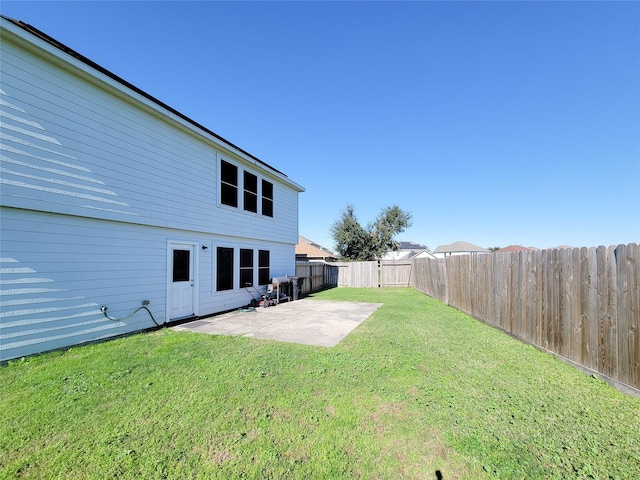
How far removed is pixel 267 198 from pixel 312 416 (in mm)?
9062

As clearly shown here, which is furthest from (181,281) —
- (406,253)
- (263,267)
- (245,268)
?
(406,253)

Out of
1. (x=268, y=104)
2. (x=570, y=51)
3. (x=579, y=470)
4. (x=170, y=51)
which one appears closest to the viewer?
(x=579, y=470)

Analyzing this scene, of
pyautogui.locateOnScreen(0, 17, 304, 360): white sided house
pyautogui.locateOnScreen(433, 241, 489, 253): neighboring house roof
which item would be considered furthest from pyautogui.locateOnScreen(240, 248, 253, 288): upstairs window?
pyautogui.locateOnScreen(433, 241, 489, 253): neighboring house roof

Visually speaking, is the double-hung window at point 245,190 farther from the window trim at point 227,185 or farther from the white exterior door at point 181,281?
the white exterior door at point 181,281

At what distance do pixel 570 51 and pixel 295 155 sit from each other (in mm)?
12149

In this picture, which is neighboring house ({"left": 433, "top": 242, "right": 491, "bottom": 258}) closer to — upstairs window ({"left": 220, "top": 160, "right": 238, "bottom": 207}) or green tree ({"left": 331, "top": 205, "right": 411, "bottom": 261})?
green tree ({"left": 331, "top": 205, "right": 411, "bottom": 261})

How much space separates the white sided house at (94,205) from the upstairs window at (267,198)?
219 cm

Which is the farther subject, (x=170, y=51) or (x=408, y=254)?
(x=408, y=254)

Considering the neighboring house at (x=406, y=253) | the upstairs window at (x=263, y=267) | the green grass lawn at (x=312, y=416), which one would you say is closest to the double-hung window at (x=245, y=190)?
the upstairs window at (x=263, y=267)

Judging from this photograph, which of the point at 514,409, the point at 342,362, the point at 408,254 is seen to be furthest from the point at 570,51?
the point at 408,254

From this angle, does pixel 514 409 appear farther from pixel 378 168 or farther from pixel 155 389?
pixel 378 168

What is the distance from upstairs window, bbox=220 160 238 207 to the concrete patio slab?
3.69 metres

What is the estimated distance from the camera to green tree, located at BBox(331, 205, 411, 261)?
27.4 meters

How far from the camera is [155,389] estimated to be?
328 cm
